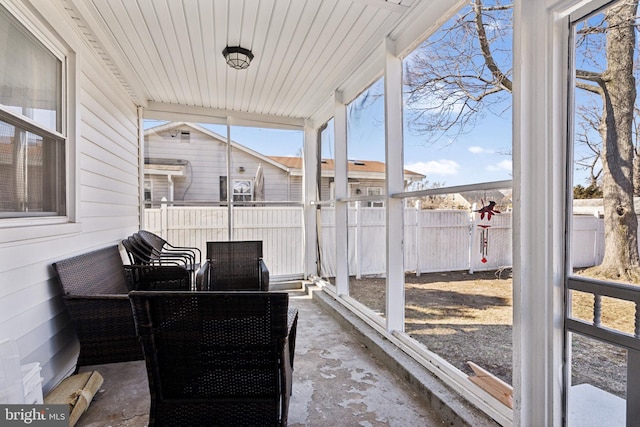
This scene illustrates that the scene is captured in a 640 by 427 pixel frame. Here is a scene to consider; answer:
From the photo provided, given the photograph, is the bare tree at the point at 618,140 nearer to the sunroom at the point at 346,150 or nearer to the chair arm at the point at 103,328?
the sunroom at the point at 346,150

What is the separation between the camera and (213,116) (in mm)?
4891

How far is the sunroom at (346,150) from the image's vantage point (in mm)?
1406

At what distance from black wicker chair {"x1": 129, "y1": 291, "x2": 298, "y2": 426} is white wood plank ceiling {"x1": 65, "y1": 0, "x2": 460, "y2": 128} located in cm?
214

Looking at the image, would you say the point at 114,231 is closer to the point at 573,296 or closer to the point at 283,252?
the point at 283,252

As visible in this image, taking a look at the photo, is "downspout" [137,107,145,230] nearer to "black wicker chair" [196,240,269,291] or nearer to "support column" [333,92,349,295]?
"black wicker chair" [196,240,269,291]

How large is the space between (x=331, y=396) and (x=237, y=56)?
9.67ft

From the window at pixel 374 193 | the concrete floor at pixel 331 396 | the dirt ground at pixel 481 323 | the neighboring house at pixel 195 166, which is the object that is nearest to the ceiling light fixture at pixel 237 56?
the window at pixel 374 193

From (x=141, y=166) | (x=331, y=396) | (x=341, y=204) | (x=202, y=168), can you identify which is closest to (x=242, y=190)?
(x=202, y=168)

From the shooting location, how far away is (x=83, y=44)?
267 cm

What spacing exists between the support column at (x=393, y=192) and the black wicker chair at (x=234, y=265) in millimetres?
1575

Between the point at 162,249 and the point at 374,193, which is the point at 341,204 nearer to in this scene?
the point at 374,193

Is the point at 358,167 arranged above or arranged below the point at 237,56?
below

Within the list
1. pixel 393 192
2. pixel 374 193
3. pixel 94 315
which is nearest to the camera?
pixel 94 315

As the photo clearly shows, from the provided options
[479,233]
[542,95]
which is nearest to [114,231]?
[479,233]
